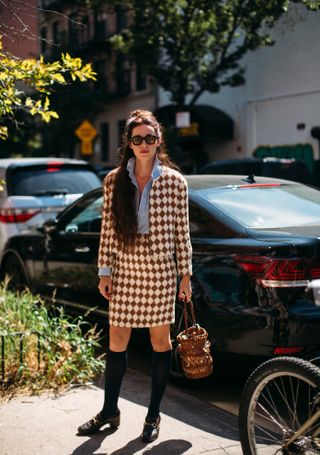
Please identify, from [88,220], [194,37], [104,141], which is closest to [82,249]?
[88,220]

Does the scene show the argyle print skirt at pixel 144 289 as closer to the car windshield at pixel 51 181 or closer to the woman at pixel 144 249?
the woman at pixel 144 249

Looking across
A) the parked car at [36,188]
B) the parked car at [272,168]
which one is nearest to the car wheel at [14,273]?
the parked car at [36,188]

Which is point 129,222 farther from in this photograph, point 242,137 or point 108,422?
point 242,137

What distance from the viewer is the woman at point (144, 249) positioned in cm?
429

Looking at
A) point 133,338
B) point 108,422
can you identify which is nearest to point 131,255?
point 108,422

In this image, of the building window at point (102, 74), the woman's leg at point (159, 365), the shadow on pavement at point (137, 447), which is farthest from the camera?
the building window at point (102, 74)

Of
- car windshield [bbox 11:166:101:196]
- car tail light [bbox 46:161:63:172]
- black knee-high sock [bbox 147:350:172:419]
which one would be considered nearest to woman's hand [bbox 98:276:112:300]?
black knee-high sock [bbox 147:350:172:419]

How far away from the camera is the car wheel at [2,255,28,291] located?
26.8 ft

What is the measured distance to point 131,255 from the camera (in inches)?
169

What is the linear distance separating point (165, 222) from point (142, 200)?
0.60 feet

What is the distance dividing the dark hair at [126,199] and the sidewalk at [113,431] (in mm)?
1128

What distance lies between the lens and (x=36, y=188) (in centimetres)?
990

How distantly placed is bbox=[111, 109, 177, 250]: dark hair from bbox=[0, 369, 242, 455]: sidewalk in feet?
3.70

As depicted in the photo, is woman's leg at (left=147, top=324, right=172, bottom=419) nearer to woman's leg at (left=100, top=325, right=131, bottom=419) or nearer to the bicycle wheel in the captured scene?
woman's leg at (left=100, top=325, right=131, bottom=419)
